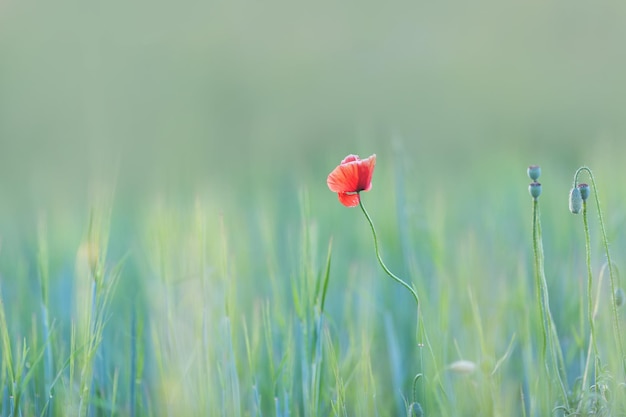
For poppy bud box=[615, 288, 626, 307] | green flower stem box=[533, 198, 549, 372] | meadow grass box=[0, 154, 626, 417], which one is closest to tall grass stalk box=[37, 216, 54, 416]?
meadow grass box=[0, 154, 626, 417]

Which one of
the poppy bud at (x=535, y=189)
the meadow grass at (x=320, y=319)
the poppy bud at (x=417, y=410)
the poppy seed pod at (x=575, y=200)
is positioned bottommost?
the poppy bud at (x=417, y=410)

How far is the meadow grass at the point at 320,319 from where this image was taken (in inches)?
46.6

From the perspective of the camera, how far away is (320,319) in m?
1.20

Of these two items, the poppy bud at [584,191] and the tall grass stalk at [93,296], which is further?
the tall grass stalk at [93,296]

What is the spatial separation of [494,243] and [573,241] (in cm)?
25

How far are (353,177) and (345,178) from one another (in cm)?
1

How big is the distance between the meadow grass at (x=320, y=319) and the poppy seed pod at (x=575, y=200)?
0.18 ft

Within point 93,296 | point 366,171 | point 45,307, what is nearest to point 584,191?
point 366,171

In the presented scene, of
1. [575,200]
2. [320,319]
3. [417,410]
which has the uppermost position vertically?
[575,200]

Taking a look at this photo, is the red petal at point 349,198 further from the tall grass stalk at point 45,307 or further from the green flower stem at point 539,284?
the tall grass stalk at point 45,307

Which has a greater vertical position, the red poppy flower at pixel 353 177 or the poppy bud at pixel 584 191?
the red poppy flower at pixel 353 177

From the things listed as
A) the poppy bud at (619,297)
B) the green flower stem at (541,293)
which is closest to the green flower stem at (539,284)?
the green flower stem at (541,293)

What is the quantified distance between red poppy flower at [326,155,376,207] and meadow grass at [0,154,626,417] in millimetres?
97

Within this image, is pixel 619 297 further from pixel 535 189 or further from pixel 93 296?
pixel 93 296
